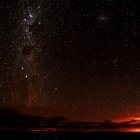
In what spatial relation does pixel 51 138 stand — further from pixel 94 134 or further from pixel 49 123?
pixel 49 123

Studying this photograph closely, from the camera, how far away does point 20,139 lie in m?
73.1

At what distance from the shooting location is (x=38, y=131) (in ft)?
241

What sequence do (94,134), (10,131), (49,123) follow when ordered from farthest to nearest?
(94,134) < (10,131) < (49,123)

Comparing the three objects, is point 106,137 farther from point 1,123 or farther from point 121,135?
point 1,123

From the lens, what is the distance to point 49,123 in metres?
55.3

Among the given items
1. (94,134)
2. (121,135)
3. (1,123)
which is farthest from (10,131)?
(121,135)

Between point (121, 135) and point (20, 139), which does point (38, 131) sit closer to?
point (20, 139)

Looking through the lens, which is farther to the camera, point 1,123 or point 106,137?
point 106,137

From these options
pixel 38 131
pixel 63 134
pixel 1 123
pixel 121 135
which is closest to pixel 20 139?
pixel 38 131

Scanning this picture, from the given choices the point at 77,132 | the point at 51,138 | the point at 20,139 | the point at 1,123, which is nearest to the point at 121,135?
the point at 77,132

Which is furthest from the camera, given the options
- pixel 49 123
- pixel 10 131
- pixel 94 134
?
pixel 94 134

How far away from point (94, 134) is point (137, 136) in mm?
9915

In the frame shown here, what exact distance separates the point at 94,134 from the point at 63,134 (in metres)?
7.37

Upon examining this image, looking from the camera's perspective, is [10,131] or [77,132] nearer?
[10,131]
